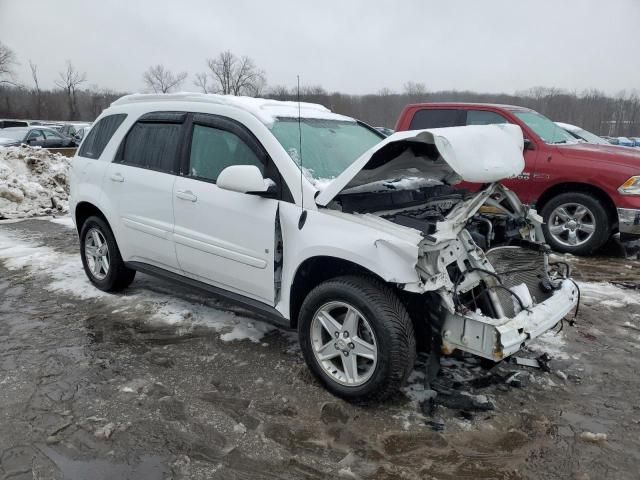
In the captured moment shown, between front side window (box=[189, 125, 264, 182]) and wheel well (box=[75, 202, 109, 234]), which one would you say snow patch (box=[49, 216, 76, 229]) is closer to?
wheel well (box=[75, 202, 109, 234])

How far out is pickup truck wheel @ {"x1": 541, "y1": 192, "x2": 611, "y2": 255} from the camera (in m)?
6.40

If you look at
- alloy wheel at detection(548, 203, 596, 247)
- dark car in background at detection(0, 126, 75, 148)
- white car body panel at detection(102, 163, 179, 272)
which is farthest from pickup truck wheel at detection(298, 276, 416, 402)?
dark car in background at detection(0, 126, 75, 148)

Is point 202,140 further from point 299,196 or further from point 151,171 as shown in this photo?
point 299,196

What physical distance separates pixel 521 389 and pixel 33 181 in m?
10.6

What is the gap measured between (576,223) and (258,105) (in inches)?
189

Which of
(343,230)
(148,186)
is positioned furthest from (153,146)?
(343,230)

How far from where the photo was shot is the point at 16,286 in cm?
541

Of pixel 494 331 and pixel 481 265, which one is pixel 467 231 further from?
pixel 494 331

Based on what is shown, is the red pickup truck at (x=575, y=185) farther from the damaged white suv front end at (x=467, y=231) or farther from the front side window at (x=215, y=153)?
the front side window at (x=215, y=153)

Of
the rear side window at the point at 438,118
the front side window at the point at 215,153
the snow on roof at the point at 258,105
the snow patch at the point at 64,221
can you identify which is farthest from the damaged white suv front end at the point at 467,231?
the snow patch at the point at 64,221

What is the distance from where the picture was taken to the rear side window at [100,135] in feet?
15.9

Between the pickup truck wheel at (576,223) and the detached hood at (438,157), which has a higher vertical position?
the detached hood at (438,157)

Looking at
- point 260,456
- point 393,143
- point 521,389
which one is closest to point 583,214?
point 521,389

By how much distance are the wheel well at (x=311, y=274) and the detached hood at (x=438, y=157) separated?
0.40 m
